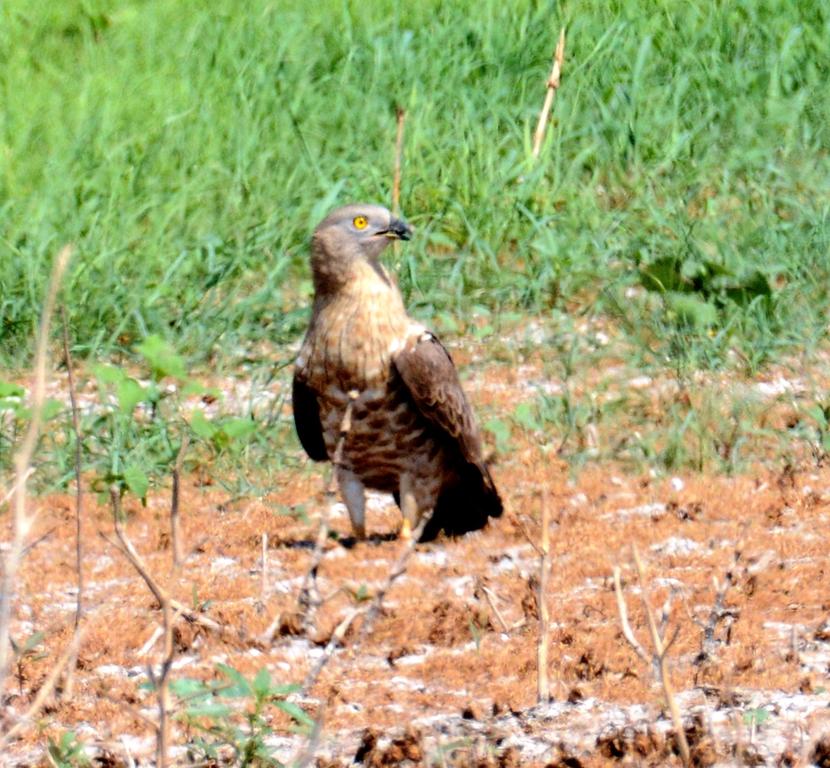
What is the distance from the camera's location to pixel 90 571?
5.58m

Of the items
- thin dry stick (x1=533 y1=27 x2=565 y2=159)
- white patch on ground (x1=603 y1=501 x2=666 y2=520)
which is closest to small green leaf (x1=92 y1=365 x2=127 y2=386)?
white patch on ground (x1=603 y1=501 x2=666 y2=520)

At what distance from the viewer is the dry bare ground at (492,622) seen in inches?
147

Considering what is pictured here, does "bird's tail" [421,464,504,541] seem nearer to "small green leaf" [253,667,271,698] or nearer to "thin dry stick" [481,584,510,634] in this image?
"thin dry stick" [481,584,510,634]

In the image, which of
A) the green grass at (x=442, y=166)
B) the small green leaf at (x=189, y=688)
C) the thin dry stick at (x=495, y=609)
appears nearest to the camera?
the small green leaf at (x=189, y=688)

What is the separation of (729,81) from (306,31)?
2.13 m

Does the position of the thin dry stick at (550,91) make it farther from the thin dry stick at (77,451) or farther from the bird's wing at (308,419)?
the thin dry stick at (77,451)

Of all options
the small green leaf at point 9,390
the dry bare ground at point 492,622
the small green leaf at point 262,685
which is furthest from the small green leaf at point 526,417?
the small green leaf at point 262,685

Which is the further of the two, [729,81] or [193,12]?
[193,12]

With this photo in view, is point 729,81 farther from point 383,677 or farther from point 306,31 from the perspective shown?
point 383,677

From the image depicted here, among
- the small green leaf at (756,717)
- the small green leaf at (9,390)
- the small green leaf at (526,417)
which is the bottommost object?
the small green leaf at (526,417)

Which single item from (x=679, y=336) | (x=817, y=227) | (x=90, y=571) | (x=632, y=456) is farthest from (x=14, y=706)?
(x=817, y=227)

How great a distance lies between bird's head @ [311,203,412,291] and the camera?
570 cm

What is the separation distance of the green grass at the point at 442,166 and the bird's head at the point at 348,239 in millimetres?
1614

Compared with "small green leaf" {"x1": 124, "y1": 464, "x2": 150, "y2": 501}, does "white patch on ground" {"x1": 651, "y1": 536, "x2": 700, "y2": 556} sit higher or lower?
higher
